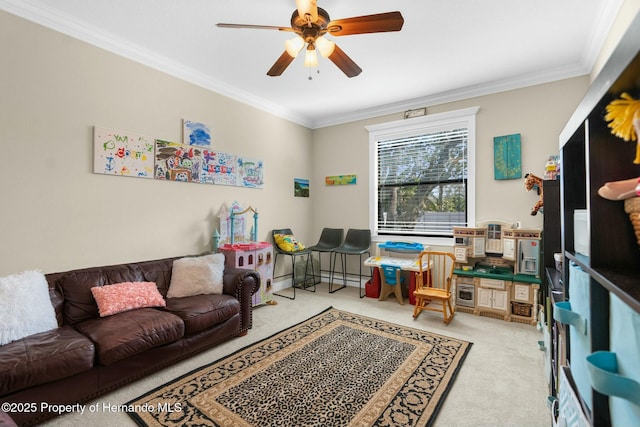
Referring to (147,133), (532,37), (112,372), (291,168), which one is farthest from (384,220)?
(112,372)

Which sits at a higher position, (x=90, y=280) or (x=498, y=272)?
(x=90, y=280)

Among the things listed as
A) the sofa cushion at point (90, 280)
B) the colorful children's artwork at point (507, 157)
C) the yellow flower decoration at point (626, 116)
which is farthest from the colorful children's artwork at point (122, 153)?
the colorful children's artwork at point (507, 157)

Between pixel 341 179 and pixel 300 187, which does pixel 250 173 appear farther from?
pixel 341 179

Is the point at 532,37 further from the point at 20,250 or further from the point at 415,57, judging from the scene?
the point at 20,250

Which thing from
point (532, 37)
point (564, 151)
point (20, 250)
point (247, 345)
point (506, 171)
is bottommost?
point (247, 345)

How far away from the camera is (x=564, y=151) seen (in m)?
1.28

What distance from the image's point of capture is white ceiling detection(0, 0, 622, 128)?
94.1 inches

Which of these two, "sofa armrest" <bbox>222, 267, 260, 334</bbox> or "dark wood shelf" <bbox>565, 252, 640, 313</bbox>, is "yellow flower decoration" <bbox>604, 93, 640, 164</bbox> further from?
"sofa armrest" <bbox>222, 267, 260, 334</bbox>

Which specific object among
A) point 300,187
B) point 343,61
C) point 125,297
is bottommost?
point 125,297

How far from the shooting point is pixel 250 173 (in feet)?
13.9

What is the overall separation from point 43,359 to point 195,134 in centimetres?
253

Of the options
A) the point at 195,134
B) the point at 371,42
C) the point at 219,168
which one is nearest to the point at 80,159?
the point at 195,134

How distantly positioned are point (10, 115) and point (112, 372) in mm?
2093

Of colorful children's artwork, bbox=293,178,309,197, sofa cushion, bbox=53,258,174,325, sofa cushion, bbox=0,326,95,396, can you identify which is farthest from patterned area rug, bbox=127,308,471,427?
colorful children's artwork, bbox=293,178,309,197
